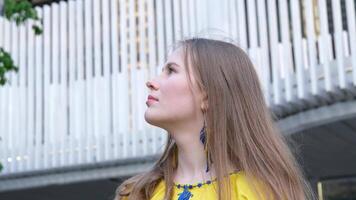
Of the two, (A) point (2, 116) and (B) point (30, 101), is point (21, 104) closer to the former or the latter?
(B) point (30, 101)

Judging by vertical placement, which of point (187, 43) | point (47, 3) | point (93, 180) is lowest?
point (93, 180)

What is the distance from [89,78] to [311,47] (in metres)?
4.44

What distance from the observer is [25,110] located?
12773 mm

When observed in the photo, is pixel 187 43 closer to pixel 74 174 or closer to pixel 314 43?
pixel 314 43

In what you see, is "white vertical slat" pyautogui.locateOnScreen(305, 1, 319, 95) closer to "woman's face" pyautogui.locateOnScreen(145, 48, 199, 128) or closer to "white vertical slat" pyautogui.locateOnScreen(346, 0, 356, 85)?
"white vertical slat" pyautogui.locateOnScreen(346, 0, 356, 85)

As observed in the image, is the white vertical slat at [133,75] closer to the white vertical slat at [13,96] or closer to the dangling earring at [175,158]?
the white vertical slat at [13,96]

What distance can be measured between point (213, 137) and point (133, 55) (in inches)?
368

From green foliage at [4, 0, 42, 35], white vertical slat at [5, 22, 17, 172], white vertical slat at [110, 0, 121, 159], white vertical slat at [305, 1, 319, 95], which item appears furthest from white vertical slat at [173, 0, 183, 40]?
green foliage at [4, 0, 42, 35]

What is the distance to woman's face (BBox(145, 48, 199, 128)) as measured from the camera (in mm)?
2400

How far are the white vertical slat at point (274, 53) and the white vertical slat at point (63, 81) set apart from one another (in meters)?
4.15

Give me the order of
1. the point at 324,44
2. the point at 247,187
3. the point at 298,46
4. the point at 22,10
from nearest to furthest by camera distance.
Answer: the point at 247,187, the point at 22,10, the point at 324,44, the point at 298,46

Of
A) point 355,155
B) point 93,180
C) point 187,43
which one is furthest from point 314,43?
point 187,43

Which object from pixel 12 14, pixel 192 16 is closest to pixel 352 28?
pixel 192 16

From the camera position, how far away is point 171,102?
241 centimetres
